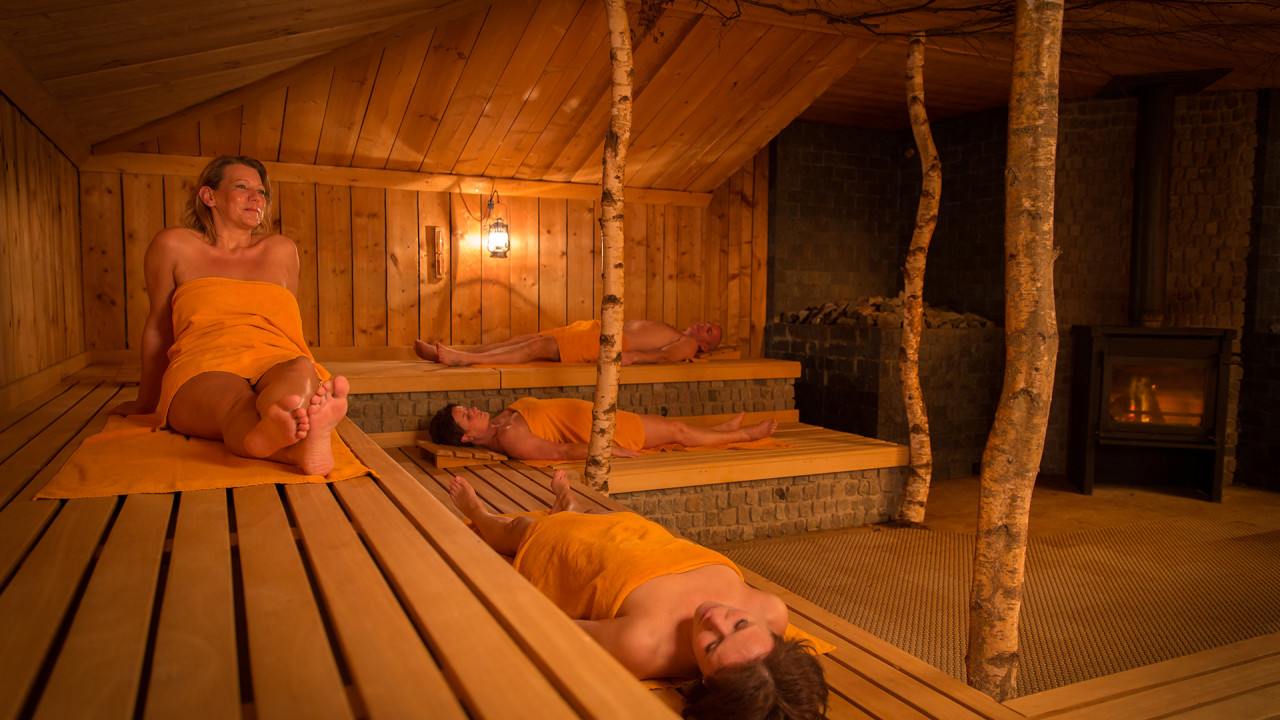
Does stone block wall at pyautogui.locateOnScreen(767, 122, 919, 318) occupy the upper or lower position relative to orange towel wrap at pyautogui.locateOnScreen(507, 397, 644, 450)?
upper

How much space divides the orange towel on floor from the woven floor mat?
2.09 m

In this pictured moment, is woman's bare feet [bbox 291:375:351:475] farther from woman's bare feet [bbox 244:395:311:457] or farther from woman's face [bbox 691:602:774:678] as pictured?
woman's face [bbox 691:602:774:678]

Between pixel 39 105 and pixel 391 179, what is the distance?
7.16 feet

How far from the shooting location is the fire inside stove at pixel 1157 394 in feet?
16.7

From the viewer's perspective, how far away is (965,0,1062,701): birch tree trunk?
2.07 metres

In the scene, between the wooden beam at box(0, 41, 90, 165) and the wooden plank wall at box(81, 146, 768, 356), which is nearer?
the wooden beam at box(0, 41, 90, 165)

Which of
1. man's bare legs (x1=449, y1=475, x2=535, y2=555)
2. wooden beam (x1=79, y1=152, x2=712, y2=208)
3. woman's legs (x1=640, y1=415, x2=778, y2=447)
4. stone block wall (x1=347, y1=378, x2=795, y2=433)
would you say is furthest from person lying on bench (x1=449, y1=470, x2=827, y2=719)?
wooden beam (x1=79, y1=152, x2=712, y2=208)

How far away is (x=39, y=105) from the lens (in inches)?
127

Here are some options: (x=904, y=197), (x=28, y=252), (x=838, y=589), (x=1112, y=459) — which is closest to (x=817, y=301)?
(x=904, y=197)

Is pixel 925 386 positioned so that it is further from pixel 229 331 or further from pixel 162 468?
pixel 162 468

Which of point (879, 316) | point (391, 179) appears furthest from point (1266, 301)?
point (391, 179)

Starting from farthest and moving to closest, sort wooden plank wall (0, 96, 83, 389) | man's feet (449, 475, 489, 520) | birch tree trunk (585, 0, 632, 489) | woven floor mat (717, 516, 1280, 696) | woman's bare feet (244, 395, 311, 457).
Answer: birch tree trunk (585, 0, 632, 489), wooden plank wall (0, 96, 83, 389), woven floor mat (717, 516, 1280, 696), man's feet (449, 475, 489, 520), woman's bare feet (244, 395, 311, 457)

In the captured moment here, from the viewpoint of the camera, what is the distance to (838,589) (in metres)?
3.34

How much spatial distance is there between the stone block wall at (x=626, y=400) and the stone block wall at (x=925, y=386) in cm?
39
